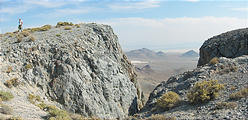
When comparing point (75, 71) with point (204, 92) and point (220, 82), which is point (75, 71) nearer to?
point (204, 92)

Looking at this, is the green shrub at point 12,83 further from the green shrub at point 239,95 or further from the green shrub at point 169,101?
the green shrub at point 239,95

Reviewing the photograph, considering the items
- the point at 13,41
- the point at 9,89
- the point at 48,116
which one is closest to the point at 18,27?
the point at 13,41

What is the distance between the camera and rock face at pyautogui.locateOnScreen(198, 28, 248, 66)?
105ft

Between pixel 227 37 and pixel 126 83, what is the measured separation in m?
19.9

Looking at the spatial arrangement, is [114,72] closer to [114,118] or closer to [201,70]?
[114,118]

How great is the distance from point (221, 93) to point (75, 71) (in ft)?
51.0

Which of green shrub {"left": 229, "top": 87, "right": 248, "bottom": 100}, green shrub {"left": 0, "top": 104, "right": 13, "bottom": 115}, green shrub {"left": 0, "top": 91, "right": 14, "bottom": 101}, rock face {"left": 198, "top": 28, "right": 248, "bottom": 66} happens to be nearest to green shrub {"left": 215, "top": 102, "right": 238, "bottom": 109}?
green shrub {"left": 229, "top": 87, "right": 248, "bottom": 100}

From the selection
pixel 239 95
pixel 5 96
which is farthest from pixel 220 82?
pixel 5 96

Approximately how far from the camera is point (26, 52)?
2247cm

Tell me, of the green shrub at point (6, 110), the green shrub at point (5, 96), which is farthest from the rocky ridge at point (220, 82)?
the green shrub at point (5, 96)

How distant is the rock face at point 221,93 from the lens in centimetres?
1340

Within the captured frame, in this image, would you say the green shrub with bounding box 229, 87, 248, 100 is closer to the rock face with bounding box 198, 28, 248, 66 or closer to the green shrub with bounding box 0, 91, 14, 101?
the green shrub with bounding box 0, 91, 14, 101

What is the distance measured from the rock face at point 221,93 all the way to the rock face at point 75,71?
5646mm

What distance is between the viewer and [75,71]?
2402 cm
